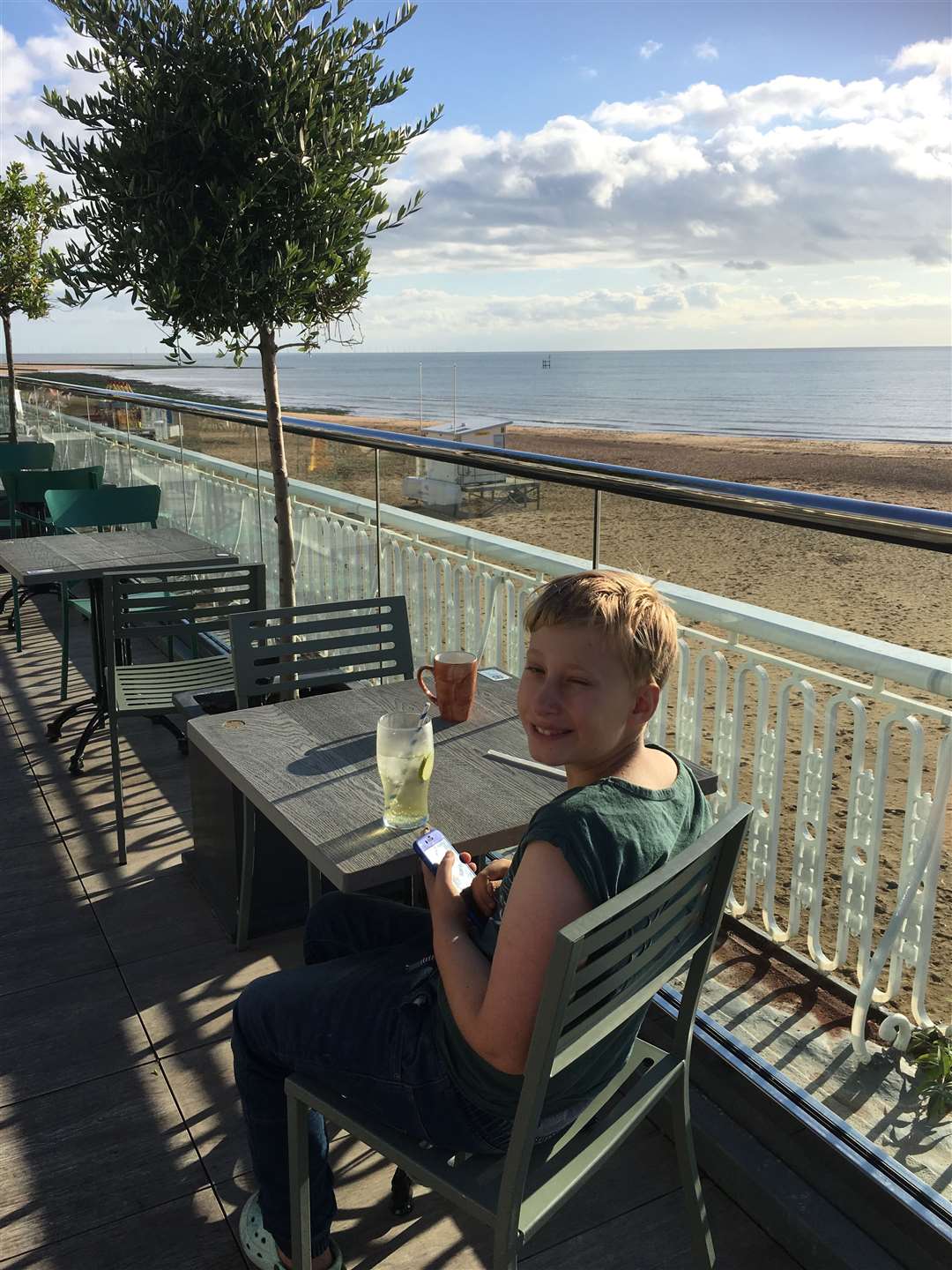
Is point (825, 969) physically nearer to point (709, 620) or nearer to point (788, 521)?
point (709, 620)

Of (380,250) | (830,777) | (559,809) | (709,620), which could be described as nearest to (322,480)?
(380,250)

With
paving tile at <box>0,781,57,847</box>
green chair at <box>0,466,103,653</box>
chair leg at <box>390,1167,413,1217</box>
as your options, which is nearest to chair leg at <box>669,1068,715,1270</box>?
chair leg at <box>390,1167,413,1217</box>

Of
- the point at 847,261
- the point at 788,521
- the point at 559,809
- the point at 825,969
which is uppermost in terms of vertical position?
the point at 847,261

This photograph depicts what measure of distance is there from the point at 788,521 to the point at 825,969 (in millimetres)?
1349

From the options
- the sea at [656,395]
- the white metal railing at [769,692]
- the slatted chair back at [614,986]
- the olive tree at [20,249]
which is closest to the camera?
the slatted chair back at [614,986]

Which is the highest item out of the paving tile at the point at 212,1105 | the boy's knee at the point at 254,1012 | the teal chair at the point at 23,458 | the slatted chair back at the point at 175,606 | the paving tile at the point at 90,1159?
the teal chair at the point at 23,458

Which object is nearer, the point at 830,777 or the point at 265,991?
the point at 265,991

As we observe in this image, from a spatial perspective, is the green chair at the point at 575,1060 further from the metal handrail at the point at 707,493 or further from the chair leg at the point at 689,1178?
the metal handrail at the point at 707,493

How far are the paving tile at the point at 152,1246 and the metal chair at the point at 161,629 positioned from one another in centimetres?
148

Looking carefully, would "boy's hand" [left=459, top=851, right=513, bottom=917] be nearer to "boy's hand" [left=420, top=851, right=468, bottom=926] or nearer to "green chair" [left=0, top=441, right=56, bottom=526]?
"boy's hand" [left=420, top=851, right=468, bottom=926]

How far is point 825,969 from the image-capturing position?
265 centimetres

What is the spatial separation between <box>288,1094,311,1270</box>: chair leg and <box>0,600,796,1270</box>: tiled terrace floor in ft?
0.76

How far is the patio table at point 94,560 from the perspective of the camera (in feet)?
12.2

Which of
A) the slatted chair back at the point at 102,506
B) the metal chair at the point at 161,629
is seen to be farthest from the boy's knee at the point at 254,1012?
the slatted chair back at the point at 102,506
